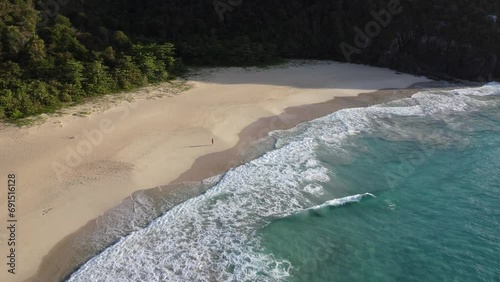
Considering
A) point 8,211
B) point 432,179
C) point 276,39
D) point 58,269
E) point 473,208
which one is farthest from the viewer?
point 276,39

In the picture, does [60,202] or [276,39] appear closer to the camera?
[60,202]

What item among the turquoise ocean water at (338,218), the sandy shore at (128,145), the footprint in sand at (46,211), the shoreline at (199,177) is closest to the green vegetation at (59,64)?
the sandy shore at (128,145)

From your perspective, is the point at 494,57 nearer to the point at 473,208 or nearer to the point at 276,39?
the point at 276,39

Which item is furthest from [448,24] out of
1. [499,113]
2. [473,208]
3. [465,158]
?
[473,208]

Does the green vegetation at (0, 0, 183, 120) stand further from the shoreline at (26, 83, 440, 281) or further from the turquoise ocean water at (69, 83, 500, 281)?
the turquoise ocean water at (69, 83, 500, 281)

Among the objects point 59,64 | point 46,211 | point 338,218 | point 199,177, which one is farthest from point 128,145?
point 338,218

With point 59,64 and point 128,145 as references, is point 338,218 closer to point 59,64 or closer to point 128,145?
point 128,145

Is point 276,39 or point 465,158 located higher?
point 276,39

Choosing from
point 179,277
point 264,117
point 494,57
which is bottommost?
point 179,277
